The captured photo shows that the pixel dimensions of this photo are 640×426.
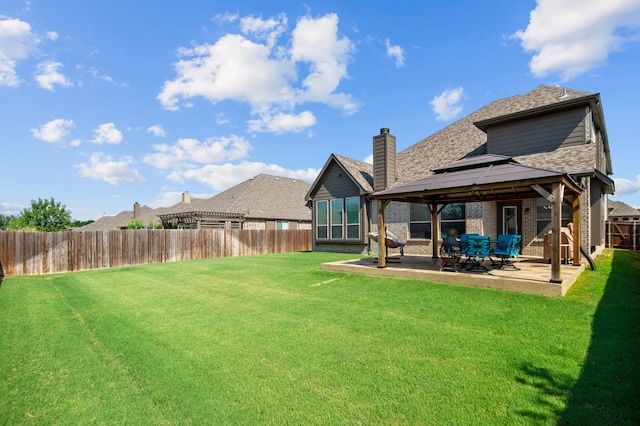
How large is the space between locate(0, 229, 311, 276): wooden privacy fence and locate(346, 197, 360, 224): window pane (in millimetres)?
5610

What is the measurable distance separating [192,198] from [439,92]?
30.6 metres

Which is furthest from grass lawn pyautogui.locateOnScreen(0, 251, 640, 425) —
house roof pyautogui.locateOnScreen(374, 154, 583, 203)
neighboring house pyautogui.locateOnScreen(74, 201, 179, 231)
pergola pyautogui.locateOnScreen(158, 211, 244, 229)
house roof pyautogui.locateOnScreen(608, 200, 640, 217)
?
house roof pyautogui.locateOnScreen(608, 200, 640, 217)

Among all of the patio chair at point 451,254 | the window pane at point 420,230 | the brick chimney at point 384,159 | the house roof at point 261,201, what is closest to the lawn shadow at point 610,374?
the patio chair at point 451,254

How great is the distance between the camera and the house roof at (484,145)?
1122 cm

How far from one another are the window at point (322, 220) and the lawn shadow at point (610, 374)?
570 inches

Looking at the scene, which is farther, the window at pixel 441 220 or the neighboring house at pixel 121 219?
the neighboring house at pixel 121 219

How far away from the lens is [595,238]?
13.1m

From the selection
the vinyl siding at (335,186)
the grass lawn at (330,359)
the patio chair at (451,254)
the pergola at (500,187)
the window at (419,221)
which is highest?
the vinyl siding at (335,186)

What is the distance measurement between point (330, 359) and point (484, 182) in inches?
235

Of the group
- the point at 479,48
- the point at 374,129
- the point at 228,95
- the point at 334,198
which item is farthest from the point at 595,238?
the point at 228,95

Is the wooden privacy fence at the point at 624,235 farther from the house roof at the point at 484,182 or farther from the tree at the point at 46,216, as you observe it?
the tree at the point at 46,216

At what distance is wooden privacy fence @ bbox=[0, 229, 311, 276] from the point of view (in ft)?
41.6

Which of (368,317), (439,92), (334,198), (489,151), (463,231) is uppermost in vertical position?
(439,92)

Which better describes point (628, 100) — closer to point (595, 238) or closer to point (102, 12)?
point (595, 238)
